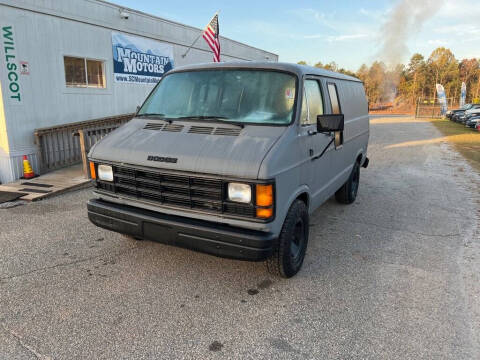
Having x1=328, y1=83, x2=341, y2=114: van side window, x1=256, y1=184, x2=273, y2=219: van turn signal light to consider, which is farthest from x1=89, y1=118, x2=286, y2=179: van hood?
x1=328, y1=83, x2=341, y2=114: van side window

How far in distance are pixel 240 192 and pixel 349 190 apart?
3.74 metres

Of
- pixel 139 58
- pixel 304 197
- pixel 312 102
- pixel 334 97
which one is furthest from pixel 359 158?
pixel 139 58

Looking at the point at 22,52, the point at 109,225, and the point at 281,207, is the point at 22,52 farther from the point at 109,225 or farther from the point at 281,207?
the point at 281,207

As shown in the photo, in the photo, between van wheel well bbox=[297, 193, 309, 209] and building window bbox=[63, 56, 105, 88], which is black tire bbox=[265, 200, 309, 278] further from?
building window bbox=[63, 56, 105, 88]

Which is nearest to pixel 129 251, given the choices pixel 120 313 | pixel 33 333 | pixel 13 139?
pixel 120 313

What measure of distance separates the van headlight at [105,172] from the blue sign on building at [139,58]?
7.73 meters

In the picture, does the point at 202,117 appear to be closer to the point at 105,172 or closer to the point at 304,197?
the point at 105,172

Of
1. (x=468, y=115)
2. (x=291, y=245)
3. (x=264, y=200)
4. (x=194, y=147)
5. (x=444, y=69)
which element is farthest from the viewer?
(x=444, y=69)

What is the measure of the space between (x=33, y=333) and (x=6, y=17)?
23.9 feet

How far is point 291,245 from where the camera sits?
138 inches

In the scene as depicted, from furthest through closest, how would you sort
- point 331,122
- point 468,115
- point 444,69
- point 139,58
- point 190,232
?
1. point 444,69
2. point 468,115
3. point 139,58
4. point 331,122
5. point 190,232

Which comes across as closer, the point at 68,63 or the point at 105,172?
the point at 105,172

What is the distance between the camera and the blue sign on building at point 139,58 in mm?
10411

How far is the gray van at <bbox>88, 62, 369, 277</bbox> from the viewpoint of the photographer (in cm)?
299
